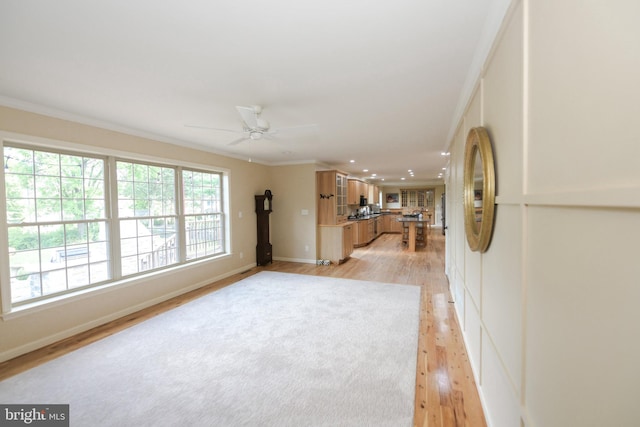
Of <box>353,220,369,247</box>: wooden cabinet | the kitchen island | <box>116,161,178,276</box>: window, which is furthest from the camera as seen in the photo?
<box>353,220,369,247</box>: wooden cabinet

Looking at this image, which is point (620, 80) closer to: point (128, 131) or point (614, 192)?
point (614, 192)

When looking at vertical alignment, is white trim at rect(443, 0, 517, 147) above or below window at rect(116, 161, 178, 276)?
above

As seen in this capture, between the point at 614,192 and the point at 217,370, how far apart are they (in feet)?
8.82

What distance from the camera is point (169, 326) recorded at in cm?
310

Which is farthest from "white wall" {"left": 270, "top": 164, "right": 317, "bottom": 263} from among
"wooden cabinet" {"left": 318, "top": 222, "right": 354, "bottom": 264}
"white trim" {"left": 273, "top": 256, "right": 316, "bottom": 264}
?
"wooden cabinet" {"left": 318, "top": 222, "right": 354, "bottom": 264}

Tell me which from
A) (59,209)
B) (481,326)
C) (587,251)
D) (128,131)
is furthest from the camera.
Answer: (128,131)

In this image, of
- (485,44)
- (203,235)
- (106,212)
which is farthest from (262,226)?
(485,44)

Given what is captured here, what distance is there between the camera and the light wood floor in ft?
6.09

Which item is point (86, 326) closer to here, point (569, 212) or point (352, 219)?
point (569, 212)

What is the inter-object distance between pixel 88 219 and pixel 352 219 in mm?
6383

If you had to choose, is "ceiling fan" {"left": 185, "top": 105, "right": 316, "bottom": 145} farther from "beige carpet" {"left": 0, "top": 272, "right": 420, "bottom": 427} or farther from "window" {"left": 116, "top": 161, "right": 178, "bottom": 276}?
"beige carpet" {"left": 0, "top": 272, "right": 420, "bottom": 427}

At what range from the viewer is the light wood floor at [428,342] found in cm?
→ 186

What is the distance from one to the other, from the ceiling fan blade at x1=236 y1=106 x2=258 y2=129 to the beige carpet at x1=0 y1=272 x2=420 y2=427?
2.24 metres

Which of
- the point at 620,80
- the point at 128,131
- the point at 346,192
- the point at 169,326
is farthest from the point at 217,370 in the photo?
the point at 346,192
